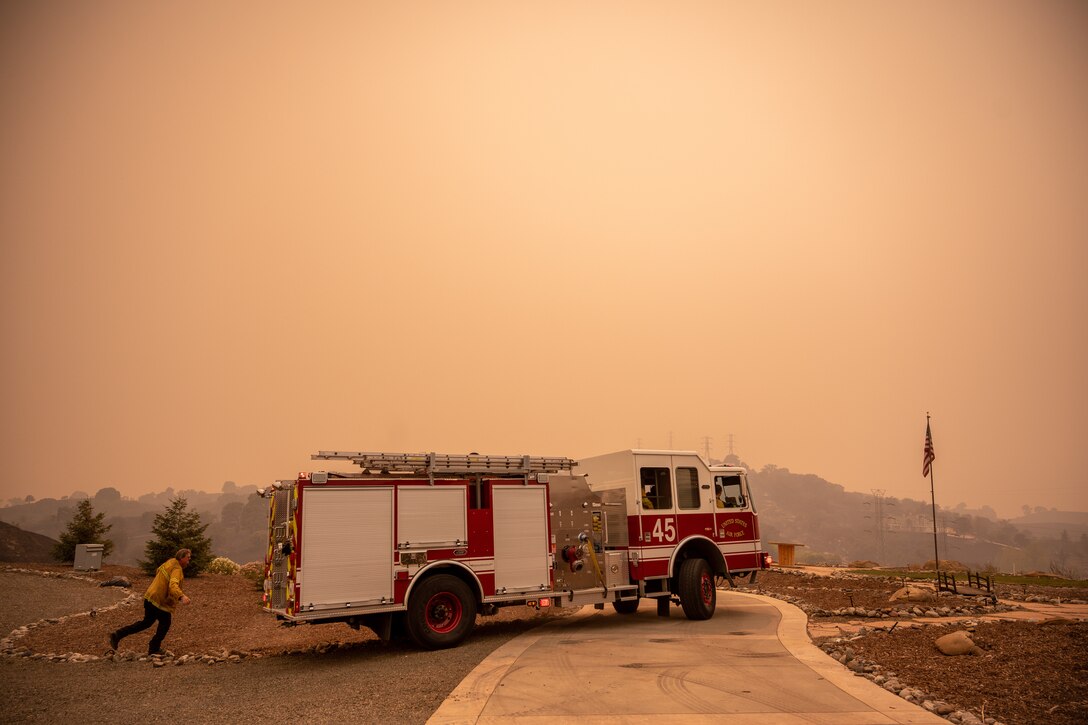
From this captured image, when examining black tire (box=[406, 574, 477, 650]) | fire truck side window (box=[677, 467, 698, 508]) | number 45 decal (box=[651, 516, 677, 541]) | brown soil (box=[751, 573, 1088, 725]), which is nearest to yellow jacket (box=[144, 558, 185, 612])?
black tire (box=[406, 574, 477, 650])

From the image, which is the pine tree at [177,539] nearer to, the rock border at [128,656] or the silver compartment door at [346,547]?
the rock border at [128,656]

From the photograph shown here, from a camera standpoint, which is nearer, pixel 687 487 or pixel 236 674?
pixel 236 674

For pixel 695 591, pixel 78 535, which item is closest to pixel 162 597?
pixel 695 591

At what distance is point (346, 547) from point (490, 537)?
2.55 m

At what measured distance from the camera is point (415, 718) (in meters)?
7.59

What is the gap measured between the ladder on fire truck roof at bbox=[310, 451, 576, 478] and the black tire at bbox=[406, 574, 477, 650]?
1786 millimetres

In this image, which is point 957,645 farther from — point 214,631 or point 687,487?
point 214,631

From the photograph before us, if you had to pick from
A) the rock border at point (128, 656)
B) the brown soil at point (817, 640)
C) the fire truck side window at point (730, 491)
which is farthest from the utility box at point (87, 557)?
the fire truck side window at point (730, 491)

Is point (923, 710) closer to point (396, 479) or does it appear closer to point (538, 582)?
point (538, 582)

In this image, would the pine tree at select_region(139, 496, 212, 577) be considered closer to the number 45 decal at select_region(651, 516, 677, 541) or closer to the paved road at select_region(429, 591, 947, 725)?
the paved road at select_region(429, 591, 947, 725)

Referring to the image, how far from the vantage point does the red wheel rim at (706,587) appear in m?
15.1

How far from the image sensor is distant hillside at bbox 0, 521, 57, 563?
3002cm

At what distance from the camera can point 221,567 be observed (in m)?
25.5

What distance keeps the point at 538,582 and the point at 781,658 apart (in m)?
4.35
